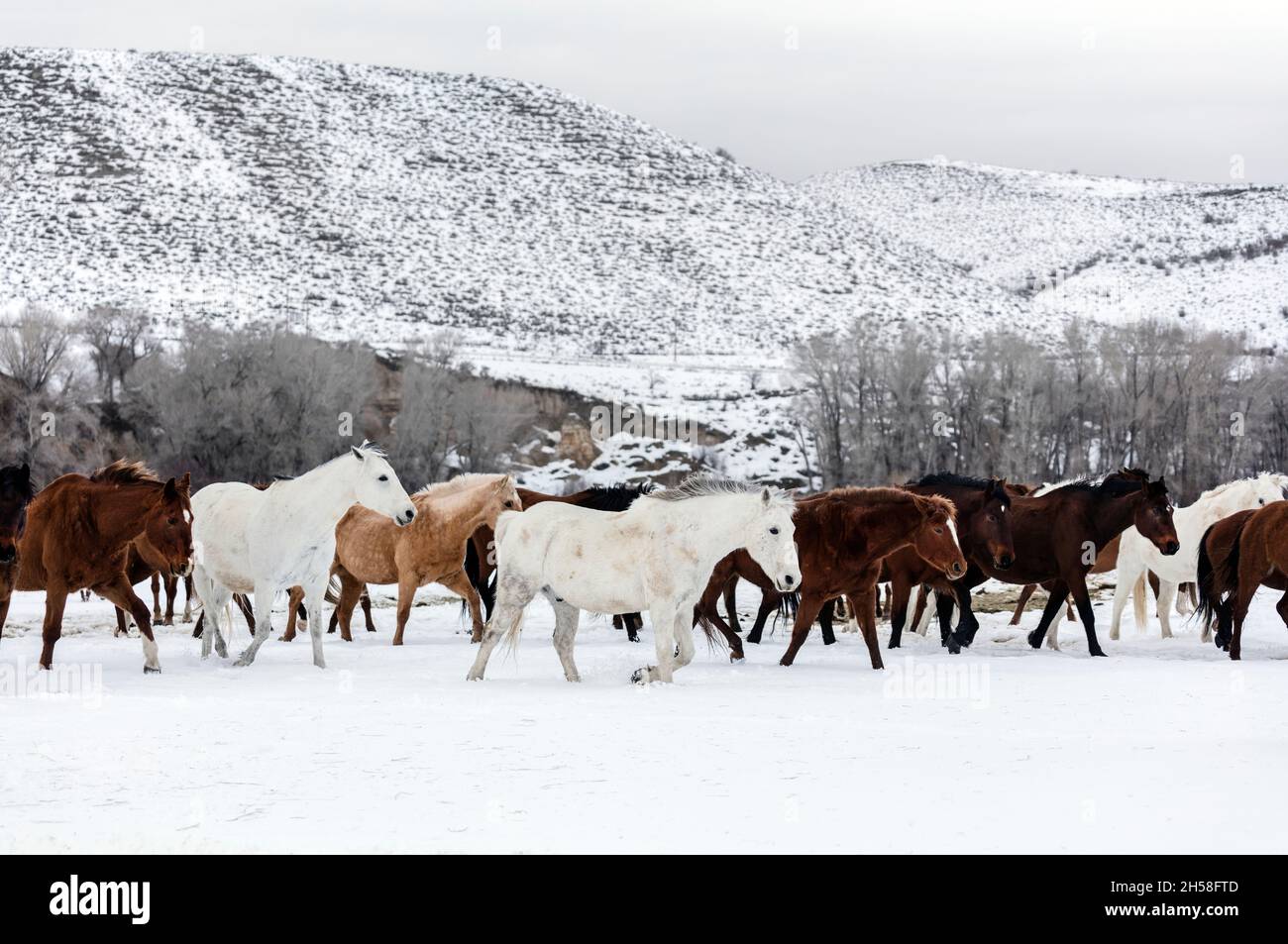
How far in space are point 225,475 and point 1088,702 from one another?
137 ft

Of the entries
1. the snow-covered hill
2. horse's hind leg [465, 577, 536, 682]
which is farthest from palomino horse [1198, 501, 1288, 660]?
the snow-covered hill

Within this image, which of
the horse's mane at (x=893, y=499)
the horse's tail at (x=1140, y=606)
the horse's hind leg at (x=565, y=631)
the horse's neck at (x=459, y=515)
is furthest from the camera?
the horse's tail at (x=1140, y=606)

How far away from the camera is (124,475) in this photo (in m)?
12.9

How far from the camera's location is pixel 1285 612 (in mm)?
14375

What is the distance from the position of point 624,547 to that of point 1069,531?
612 cm

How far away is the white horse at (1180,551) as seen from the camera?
54.5 feet

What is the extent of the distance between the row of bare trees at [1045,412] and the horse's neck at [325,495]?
4279cm

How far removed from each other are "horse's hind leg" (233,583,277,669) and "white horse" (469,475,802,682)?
237 cm

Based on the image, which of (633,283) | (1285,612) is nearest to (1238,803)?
(1285,612)

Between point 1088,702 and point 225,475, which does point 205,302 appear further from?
point 1088,702

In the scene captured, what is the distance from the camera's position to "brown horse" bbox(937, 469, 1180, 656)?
15.0 metres

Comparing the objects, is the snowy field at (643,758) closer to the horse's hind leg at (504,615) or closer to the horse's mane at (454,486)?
the horse's hind leg at (504,615)

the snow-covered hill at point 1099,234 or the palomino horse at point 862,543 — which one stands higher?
the snow-covered hill at point 1099,234

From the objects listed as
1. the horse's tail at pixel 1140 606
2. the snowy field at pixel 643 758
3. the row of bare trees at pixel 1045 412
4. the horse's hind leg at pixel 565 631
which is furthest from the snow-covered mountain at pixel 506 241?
the snowy field at pixel 643 758
